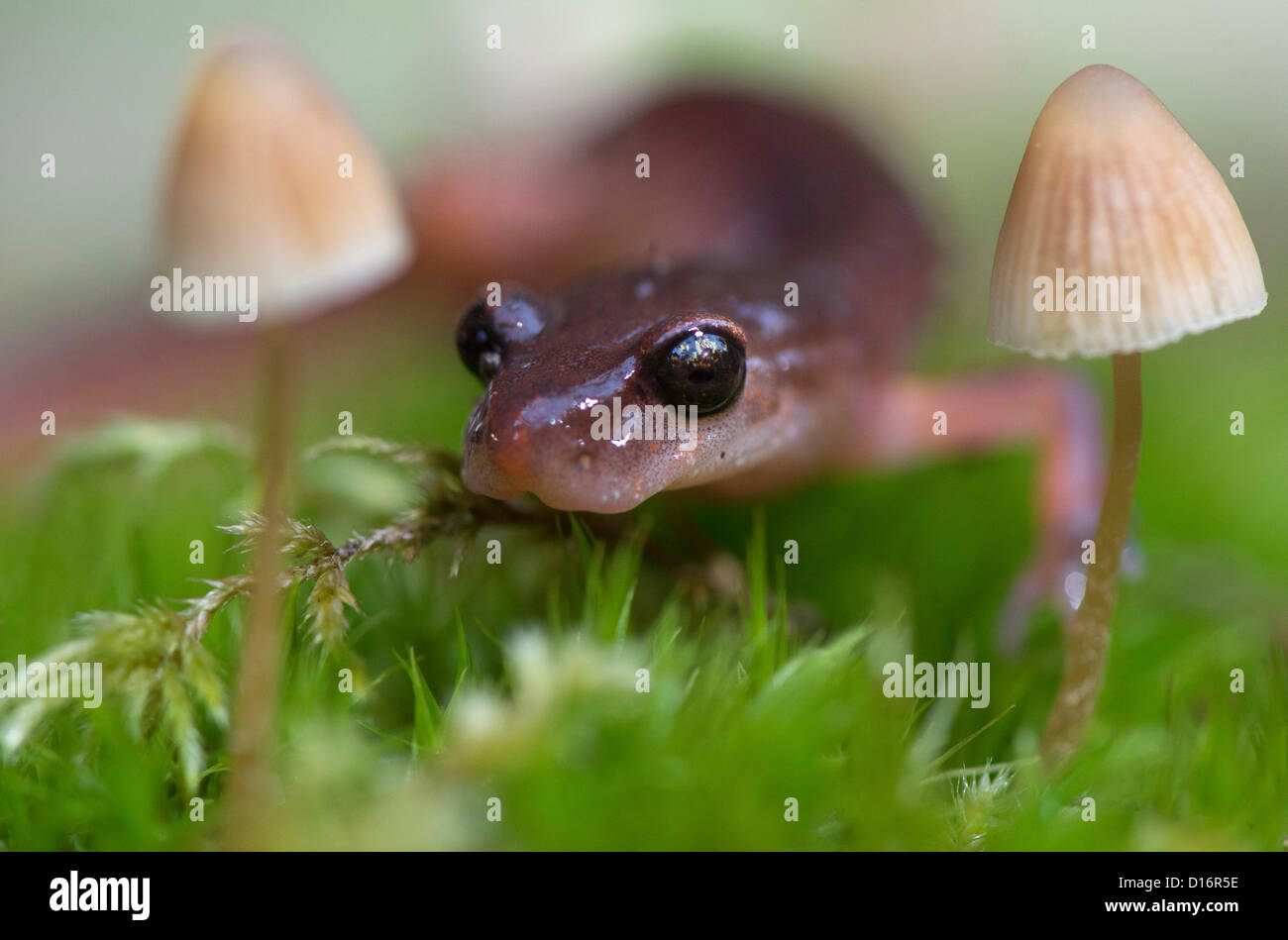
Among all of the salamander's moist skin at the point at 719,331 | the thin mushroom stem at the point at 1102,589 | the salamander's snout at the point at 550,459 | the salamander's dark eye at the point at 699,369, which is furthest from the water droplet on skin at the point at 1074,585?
the salamander's snout at the point at 550,459

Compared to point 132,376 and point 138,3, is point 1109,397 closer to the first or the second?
point 132,376

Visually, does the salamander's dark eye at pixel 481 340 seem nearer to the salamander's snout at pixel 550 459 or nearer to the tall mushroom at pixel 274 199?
the salamander's snout at pixel 550 459

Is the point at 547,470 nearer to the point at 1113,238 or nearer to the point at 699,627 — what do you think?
the point at 699,627

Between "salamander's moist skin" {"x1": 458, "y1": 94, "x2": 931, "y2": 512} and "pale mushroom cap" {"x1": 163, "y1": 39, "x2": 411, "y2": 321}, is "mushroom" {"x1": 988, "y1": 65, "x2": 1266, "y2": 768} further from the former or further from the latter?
"pale mushroom cap" {"x1": 163, "y1": 39, "x2": 411, "y2": 321}

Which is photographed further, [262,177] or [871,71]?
[871,71]

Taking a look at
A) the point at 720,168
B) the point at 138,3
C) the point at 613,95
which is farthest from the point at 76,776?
the point at 138,3

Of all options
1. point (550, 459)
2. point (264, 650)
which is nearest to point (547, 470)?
point (550, 459)

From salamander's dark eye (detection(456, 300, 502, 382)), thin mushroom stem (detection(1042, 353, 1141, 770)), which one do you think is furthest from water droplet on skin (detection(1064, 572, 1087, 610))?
salamander's dark eye (detection(456, 300, 502, 382))
